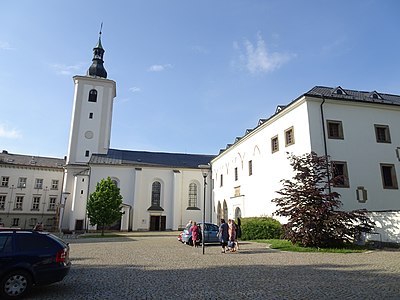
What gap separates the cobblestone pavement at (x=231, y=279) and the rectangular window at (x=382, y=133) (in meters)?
12.5

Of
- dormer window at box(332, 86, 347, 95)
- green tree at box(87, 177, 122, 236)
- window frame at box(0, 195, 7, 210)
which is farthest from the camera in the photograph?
window frame at box(0, 195, 7, 210)

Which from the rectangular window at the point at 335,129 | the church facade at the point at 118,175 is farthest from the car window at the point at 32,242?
the church facade at the point at 118,175

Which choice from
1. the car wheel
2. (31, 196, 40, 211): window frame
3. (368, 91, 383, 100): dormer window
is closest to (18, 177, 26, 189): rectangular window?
(31, 196, 40, 211): window frame

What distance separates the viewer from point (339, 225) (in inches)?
621

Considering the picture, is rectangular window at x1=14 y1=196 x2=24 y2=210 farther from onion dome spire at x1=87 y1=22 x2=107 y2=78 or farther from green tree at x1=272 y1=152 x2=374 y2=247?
green tree at x1=272 y1=152 x2=374 y2=247

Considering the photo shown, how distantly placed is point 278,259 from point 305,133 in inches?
449

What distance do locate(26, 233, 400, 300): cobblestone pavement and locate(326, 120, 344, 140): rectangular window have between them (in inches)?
419

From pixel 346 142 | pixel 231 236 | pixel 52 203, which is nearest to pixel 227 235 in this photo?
pixel 231 236

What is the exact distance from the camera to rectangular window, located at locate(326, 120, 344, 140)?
21556 millimetres

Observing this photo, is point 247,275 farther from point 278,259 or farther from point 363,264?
point 363,264

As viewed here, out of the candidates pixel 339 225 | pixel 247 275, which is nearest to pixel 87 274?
pixel 247 275

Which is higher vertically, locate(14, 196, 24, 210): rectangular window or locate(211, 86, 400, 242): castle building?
locate(211, 86, 400, 242): castle building

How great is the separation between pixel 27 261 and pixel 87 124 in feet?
133

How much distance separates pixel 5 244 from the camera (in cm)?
659
